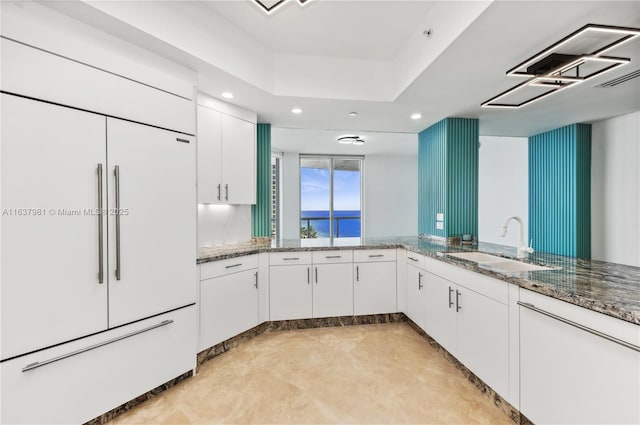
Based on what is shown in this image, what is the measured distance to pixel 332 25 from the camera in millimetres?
2342

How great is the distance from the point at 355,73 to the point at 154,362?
304 cm

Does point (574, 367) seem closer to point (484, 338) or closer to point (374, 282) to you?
Result: point (484, 338)

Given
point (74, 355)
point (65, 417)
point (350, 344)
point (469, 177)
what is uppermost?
point (469, 177)

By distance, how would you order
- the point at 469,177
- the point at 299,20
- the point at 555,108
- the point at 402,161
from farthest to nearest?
the point at 402,161
the point at 469,177
the point at 555,108
the point at 299,20

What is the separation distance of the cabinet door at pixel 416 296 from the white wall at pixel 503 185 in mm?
2566

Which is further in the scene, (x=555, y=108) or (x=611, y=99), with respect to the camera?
(x=555, y=108)

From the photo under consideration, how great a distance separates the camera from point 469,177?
3.54 m

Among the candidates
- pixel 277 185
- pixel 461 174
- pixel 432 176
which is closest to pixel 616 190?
pixel 461 174

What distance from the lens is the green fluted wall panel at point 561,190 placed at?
12.0ft

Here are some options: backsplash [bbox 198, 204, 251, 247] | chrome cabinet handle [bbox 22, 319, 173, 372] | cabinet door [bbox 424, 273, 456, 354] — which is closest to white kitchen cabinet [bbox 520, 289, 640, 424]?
cabinet door [bbox 424, 273, 456, 354]

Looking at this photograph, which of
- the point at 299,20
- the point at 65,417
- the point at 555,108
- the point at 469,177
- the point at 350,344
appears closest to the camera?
the point at 65,417

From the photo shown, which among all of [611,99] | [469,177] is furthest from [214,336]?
[611,99]

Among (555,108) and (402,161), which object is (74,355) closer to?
(555,108)

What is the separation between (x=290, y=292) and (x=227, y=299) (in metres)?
0.72
